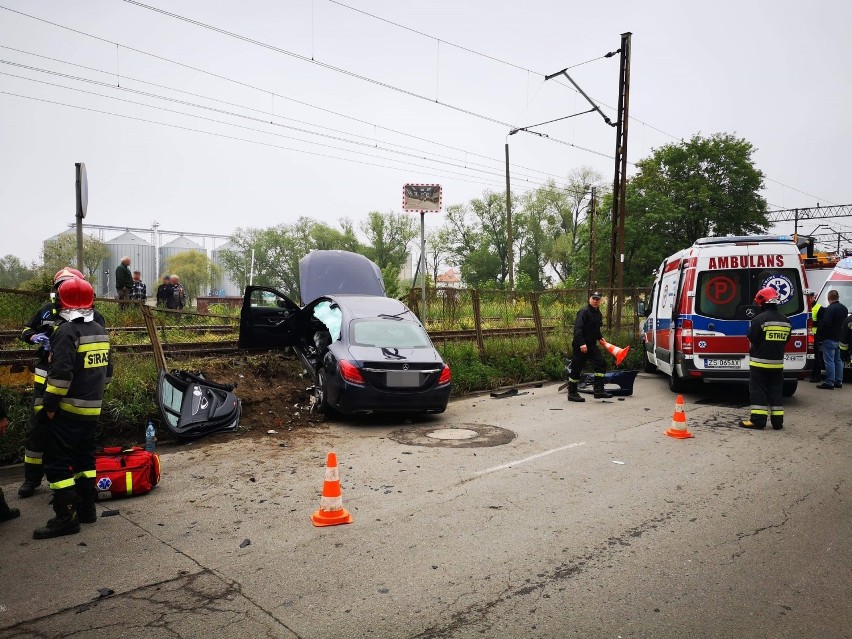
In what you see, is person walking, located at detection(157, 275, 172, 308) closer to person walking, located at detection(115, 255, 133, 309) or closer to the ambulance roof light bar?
person walking, located at detection(115, 255, 133, 309)

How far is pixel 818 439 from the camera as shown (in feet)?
25.6

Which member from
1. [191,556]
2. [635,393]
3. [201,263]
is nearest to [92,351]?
[191,556]

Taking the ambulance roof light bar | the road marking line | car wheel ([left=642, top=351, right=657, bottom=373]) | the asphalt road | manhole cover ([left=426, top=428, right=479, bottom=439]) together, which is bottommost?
manhole cover ([left=426, top=428, right=479, bottom=439])

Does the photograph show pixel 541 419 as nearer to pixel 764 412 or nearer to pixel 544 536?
pixel 764 412

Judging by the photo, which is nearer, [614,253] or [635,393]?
[635,393]

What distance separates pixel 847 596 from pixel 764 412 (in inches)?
201

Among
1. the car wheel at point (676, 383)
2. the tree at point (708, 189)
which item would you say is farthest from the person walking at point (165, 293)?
the tree at point (708, 189)

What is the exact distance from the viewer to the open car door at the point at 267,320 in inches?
407

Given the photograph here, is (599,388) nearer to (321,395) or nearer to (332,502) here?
(321,395)

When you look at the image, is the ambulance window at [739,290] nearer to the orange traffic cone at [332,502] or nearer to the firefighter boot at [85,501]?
the orange traffic cone at [332,502]

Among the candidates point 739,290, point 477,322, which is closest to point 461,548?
point 739,290

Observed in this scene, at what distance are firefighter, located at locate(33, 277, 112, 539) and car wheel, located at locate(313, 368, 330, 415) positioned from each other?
13.5ft

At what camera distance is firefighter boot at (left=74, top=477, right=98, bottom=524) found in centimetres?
484

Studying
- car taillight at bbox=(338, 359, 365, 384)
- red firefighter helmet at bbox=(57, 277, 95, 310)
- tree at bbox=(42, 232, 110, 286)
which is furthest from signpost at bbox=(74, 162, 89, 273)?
tree at bbox=(42, 232, 110, 286)
